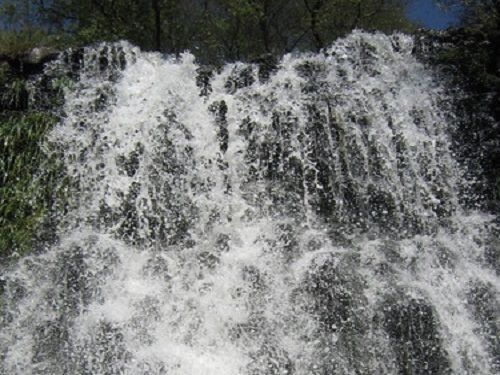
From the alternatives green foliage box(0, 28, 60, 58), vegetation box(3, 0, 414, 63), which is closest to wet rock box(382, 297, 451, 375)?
green foliage box(0, 28, 60, 58)

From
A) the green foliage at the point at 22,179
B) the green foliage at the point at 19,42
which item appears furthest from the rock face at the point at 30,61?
the green foliage at the point at 22,179

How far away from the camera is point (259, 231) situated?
696cm

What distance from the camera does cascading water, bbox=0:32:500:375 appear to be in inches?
231

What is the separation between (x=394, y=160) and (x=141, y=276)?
341 cm

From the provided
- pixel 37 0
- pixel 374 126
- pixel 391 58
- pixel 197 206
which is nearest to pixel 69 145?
pixel 197 206

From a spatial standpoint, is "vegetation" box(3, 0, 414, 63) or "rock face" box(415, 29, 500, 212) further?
"vegetation" box(3, 0, 414, 63)

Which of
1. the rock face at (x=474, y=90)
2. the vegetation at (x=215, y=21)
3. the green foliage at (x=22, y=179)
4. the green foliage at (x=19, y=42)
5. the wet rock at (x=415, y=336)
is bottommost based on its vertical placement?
the wet rock at (x=415, y=336)

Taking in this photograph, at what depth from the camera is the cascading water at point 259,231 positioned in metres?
5.87

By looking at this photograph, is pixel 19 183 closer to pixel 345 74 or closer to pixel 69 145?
pixel 69 145

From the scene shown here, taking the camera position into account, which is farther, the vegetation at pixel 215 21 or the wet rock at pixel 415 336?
the vegetation at pixel 215 21

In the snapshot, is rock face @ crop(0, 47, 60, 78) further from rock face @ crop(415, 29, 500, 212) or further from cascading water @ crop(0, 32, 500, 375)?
rock face @ crop(415, 29, 500, 212)

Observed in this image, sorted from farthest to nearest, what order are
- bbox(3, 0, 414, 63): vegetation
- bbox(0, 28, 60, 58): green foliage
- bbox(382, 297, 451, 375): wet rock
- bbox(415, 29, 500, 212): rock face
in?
bbox(3, 0, 414, 63): vegetation < bbox(0, 28, 60, 58): green foliage < bbox(415, 29, 500, 212): rock face < bbox(382, 297, 451, 375): wet rock

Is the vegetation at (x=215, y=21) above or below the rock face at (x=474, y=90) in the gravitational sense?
above

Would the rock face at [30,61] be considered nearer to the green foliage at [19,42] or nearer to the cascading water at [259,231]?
the green foliage at [19,42]
